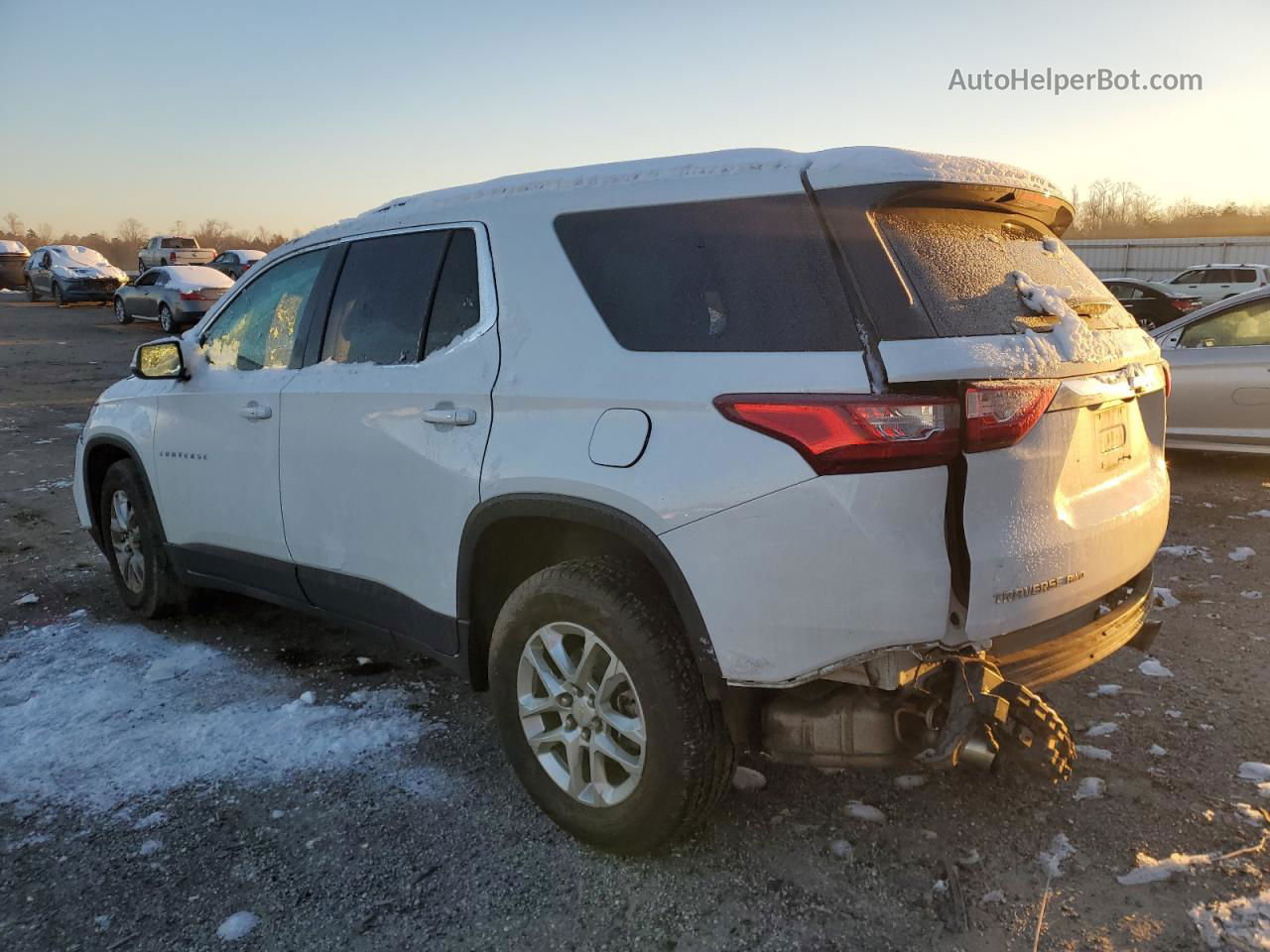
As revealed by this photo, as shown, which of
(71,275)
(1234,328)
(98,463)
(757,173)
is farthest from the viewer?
(71,275)

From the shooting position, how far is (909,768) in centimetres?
320

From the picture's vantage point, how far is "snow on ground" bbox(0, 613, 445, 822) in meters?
3.27

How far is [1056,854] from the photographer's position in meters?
2.72

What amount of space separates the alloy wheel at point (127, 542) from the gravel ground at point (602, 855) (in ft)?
2.87

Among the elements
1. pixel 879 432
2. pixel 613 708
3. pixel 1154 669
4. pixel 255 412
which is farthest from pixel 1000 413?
pixel 255 412

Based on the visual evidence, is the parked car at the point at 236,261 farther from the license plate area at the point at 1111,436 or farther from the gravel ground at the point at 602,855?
the license plate area at the point at 1111,436

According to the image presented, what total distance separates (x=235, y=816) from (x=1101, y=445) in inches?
113

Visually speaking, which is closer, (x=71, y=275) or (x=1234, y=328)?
(x=1234, y=328)

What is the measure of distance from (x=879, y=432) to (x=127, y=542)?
166 inches

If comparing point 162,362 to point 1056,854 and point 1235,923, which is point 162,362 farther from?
point 1235,923

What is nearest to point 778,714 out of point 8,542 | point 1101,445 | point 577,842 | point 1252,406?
point 577,842

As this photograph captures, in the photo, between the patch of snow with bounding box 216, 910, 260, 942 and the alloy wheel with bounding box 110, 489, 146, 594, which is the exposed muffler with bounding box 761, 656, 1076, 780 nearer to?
the patch of snow with bounding box 216, 910, 260, 942

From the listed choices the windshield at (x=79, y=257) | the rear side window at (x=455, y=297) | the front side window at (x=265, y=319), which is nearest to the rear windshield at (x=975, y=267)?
the rear side window at (x=455, y=297)

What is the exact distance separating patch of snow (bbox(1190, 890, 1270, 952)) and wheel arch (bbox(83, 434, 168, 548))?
4584mm
